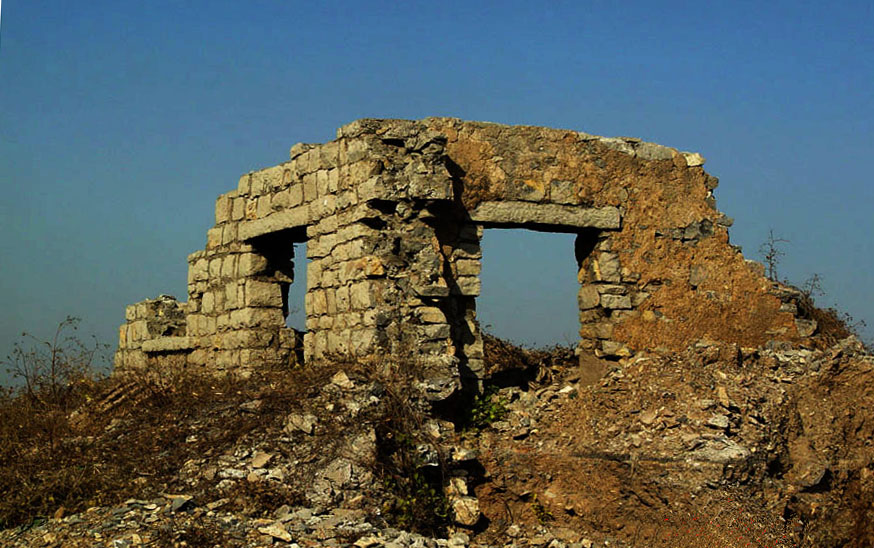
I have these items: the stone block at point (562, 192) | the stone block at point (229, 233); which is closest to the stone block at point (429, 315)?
the stone block at point (562, 192)

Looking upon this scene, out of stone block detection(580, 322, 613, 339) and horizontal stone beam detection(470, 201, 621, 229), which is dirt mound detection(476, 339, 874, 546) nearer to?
stone block detection(580, 322, 613, 339)

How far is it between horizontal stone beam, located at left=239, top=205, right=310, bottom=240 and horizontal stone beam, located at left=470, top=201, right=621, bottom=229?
167cm

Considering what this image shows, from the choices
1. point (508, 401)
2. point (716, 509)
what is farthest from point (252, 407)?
point (716, 509)

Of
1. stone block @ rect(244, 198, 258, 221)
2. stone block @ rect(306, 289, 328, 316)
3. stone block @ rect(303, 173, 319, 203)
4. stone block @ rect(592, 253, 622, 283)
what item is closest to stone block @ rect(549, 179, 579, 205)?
stone block @ rect(592, 253, 622, 283)

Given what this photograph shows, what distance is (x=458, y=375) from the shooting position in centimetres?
765

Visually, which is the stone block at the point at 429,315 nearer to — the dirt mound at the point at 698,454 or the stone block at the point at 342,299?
the stone block at the point at 342,299

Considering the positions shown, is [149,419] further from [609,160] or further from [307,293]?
[609,160]

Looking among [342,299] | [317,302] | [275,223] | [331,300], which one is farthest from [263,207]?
[342,299]

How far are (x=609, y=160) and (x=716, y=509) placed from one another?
3.68 meters

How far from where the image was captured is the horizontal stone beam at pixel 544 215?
27.7 ft

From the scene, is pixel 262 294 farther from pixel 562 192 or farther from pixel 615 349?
pixel 615 349

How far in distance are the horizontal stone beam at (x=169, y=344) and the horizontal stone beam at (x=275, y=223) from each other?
5.29ft

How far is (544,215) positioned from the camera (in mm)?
8617

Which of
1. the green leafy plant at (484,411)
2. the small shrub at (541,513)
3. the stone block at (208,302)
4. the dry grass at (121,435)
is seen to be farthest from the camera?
the stone block at (208,302)
